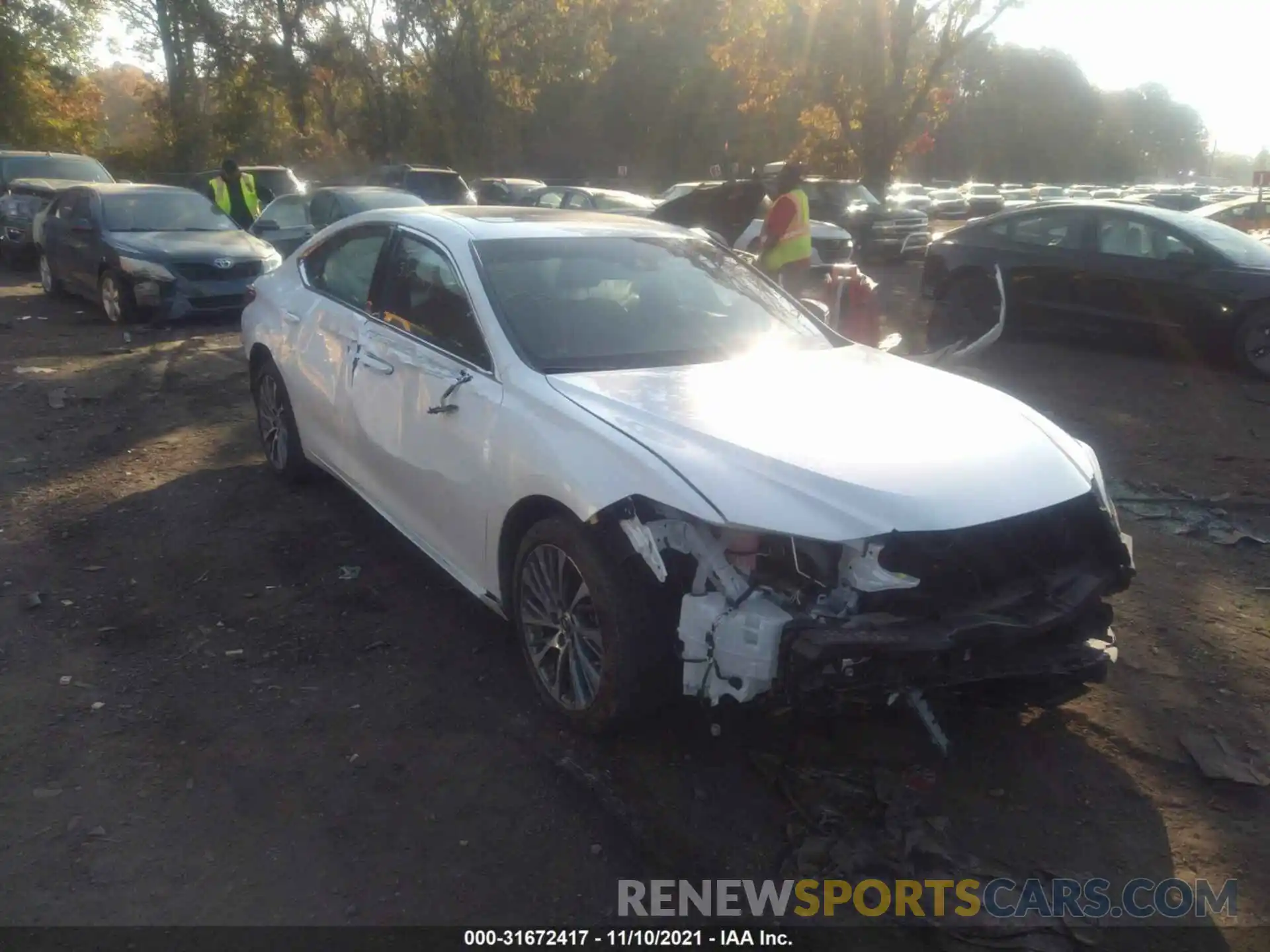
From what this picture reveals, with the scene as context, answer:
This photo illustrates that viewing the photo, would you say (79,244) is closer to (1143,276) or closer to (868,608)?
(1143,276)

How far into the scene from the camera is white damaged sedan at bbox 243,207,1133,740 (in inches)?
132

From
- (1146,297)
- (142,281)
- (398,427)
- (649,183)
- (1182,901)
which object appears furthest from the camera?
(649,183)

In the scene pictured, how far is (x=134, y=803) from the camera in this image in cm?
363

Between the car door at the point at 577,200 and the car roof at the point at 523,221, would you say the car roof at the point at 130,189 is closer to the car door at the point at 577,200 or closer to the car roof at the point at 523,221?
the car door at the point at 577,200

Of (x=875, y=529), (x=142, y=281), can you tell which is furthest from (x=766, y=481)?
(x=142, y=281)

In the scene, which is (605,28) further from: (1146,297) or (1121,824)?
(1121,824)

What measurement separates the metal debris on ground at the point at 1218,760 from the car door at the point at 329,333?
153 inches

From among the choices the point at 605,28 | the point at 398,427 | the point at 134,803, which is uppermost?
the point at 605,28

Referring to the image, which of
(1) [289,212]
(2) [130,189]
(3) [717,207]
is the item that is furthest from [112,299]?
(3) [717,207]

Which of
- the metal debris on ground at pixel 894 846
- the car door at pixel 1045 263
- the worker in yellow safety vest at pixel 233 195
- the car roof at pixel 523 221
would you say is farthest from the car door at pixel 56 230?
the metal debris on ground at pixel 894 846

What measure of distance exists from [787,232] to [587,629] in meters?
5.39

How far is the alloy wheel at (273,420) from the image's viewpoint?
6426 millimetres

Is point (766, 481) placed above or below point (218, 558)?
above

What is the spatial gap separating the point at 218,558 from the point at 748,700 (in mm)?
3422
